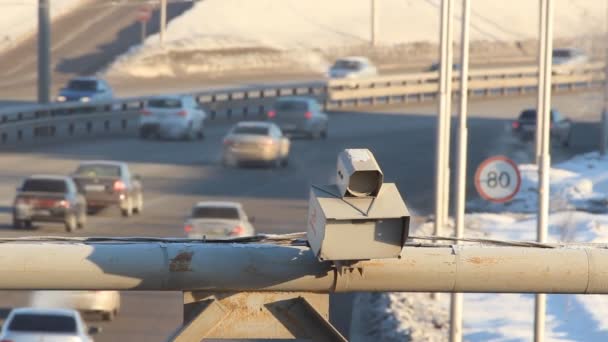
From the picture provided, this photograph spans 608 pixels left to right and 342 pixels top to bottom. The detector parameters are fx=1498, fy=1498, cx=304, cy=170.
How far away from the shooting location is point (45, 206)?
32.4 metres

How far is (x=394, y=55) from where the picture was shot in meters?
100

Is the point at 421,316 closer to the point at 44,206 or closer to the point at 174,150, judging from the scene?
the point at 44,206

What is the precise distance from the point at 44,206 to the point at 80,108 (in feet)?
71.7

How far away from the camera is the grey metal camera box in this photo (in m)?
5.96

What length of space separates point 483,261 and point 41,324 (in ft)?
45.2

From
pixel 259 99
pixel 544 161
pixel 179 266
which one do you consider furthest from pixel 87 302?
pixel 259 99

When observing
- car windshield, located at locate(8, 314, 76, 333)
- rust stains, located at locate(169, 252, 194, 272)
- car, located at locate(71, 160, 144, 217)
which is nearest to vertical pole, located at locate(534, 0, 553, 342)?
car windshield, located at locate(8, 314, 76, 333)

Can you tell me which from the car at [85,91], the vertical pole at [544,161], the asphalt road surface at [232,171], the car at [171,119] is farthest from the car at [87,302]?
the car at [85,91]

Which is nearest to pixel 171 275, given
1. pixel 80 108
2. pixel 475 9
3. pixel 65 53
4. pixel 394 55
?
pixel 80 108

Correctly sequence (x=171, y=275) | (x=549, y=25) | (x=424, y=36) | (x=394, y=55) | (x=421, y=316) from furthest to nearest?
(x=424, y=36)
(x=394, y=55)
(x=421, y=316)
(x=549, y=25)
(x=171, y=275)

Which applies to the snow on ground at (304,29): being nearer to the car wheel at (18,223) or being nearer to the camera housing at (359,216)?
the car wheel at (18,223)

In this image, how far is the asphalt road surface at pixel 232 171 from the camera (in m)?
25.7

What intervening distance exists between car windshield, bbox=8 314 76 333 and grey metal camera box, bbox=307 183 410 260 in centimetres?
1391

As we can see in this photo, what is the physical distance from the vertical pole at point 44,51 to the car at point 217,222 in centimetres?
2296
